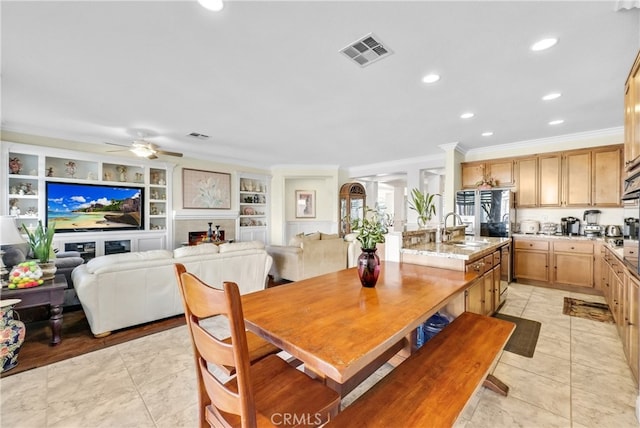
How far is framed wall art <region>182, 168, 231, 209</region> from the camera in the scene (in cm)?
603

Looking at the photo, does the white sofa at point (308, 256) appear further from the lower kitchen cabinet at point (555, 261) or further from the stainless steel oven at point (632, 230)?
the stainless steel oven at point (632, 230)

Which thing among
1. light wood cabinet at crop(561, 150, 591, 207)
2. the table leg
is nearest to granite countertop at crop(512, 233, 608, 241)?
light wood cabinet at crop(561, 150, 591, 207)

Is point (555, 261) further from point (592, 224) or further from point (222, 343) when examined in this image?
point (222, 343)

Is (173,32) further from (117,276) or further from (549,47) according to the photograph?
(549,47)

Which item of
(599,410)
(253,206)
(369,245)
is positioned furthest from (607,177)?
(253,206)

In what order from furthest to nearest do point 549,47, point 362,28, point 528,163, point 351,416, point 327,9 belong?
point 528,163 < point 549,47 < point 362,28 < point 327,9 < point 351,416

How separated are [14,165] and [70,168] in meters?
0.69

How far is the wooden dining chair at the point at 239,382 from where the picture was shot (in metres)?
0.81

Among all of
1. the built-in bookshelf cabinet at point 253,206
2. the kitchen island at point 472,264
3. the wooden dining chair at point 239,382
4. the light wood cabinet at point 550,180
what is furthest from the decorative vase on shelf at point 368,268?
the built-in bookshelf cabinet at point 253,206

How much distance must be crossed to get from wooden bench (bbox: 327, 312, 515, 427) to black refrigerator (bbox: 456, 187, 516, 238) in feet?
11.4

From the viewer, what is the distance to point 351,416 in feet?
3.46

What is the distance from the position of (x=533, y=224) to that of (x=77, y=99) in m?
6.96

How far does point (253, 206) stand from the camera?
24.3 feet

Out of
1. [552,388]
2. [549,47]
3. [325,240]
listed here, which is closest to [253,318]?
[552,388]
